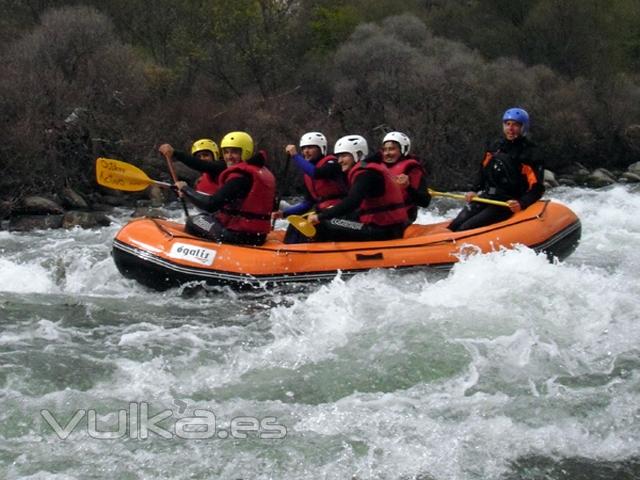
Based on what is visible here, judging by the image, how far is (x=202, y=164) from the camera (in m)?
7.40

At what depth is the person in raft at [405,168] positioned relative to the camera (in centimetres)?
748

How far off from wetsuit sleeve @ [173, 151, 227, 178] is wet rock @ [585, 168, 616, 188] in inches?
505

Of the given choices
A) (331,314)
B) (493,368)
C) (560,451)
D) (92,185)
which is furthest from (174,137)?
(560,451)

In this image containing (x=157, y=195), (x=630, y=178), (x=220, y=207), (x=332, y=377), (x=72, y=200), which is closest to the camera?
(x=332, y=377)

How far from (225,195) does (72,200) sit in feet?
22.1

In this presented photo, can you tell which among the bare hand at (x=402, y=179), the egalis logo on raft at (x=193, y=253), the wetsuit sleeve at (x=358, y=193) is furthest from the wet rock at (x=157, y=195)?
the wetsuit sleeve at (x=358, y=193)

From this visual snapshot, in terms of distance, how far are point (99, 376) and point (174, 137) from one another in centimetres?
1162

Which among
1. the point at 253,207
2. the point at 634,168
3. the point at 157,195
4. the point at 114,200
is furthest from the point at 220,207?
the point at 634,168

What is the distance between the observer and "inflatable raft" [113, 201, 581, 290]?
6.78 meters

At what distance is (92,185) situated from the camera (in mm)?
13789

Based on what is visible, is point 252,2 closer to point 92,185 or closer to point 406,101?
point 406,101

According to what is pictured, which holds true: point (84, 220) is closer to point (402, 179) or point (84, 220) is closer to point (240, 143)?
point (240, 143)

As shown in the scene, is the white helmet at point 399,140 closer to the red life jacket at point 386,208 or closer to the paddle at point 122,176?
the red life jacket at point 386,208

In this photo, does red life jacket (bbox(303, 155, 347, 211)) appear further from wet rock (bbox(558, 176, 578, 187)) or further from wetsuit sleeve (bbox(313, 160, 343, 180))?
wet rock (bbox(558, 176, 578, 187))
